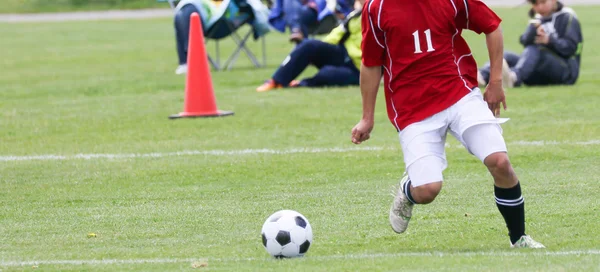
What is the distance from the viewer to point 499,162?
5.65 meters

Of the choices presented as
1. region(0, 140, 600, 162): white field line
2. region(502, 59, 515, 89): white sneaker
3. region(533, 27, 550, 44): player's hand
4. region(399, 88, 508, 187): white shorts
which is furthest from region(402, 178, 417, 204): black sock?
region(502, 59, 515, 89): white sneaker

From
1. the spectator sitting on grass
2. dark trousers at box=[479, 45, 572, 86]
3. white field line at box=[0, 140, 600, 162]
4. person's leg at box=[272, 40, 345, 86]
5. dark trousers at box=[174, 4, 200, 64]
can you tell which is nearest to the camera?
white field line at box=[0, 140, 600, 162]

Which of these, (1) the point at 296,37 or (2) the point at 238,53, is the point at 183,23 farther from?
(1) the point at 296,37

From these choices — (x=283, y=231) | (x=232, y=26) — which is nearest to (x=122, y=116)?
(x=232, y=26)

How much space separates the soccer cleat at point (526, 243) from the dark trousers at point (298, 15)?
489 inches

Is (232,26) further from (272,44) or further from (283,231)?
(283,231)

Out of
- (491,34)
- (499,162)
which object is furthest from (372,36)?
(499,162)

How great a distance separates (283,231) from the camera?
571cm

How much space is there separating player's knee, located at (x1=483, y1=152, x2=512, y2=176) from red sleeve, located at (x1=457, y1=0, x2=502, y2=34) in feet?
2.32

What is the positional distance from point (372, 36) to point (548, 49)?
797cm

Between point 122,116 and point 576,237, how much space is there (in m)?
7.41

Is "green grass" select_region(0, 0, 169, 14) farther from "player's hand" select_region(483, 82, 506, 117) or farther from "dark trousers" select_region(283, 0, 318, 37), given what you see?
"player's hand" select_region(483, 82, 506, 117)

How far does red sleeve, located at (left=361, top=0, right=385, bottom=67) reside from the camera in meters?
5.98

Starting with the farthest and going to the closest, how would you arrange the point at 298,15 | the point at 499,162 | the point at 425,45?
the point at 298,15 → the point at 425,45 → the point at 499,162
